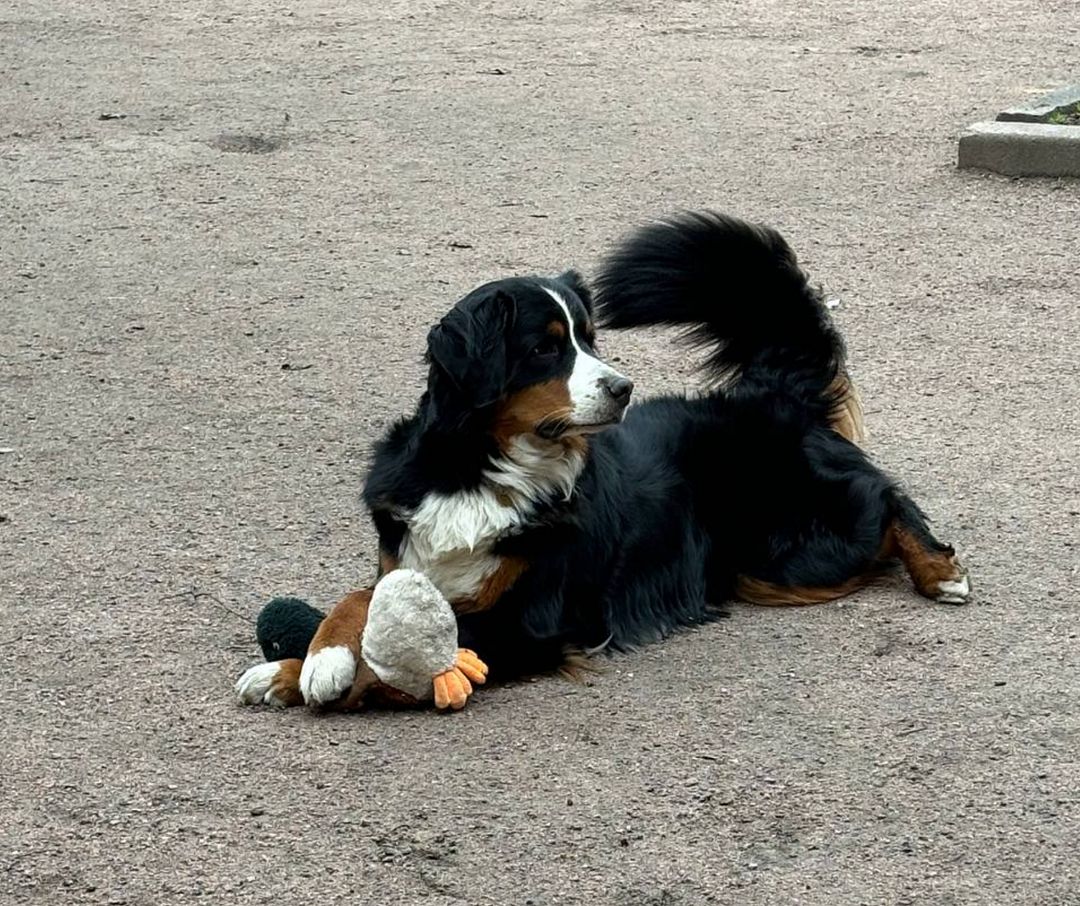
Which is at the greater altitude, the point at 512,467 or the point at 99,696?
the point at 512,467

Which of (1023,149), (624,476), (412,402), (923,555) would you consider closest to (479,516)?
(624,476)

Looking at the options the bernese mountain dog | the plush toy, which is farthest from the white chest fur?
the plush toy

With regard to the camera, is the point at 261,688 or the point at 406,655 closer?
the point at 406,655

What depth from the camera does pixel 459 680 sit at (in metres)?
4.30

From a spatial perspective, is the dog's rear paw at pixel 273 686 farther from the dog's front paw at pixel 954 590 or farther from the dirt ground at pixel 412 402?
the dog's front paw at pixel 954 590

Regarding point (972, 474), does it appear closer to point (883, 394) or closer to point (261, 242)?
point (883, 394)

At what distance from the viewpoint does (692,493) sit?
505 centimetres

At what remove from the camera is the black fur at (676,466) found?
447cm

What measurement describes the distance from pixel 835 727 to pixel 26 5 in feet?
39.2

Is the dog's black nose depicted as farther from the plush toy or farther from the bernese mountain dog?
the plush toy

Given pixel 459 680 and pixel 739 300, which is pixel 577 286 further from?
pixel 459 680

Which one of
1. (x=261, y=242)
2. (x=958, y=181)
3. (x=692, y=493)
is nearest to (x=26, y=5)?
(x=261, y=242)

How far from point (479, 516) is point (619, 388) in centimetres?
44

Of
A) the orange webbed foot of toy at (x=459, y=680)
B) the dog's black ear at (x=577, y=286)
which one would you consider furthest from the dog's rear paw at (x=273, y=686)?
the dog's black ear at (x=577, y=286)
